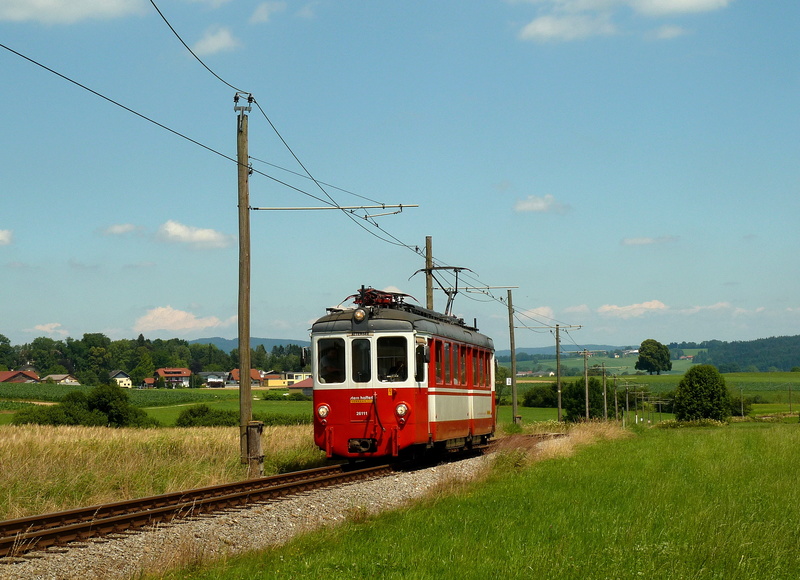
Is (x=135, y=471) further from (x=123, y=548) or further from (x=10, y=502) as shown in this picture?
(x=123, y=548)

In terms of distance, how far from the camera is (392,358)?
1802 cm

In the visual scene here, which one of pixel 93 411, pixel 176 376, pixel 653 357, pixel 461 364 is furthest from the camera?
pixel 176 376

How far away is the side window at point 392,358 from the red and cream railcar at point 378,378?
0.02 meters

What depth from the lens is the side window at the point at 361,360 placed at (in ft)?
59.6

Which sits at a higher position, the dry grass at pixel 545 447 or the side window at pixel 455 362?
the side window at pixel 455 362

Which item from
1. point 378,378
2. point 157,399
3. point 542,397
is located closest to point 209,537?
point 378,378

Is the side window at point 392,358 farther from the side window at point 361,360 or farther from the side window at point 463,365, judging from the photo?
the side window at point 463,365

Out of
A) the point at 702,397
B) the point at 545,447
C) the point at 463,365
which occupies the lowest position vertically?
the point at 702,397

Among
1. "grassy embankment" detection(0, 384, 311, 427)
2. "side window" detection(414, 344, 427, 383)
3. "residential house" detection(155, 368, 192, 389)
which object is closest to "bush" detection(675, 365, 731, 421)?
"grassy embankment" detection(0, 384, 311, 427)

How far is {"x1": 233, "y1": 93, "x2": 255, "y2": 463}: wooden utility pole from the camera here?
1847 cm

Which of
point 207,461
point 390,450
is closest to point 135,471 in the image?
point 207,461

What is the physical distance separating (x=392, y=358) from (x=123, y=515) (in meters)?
7.60

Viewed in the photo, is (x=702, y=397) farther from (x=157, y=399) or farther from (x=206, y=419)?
(x=206, y=419)

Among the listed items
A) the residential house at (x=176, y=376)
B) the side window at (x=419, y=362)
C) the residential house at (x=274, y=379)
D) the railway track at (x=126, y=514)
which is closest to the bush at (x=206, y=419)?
the side window at (x=419, y=362)
